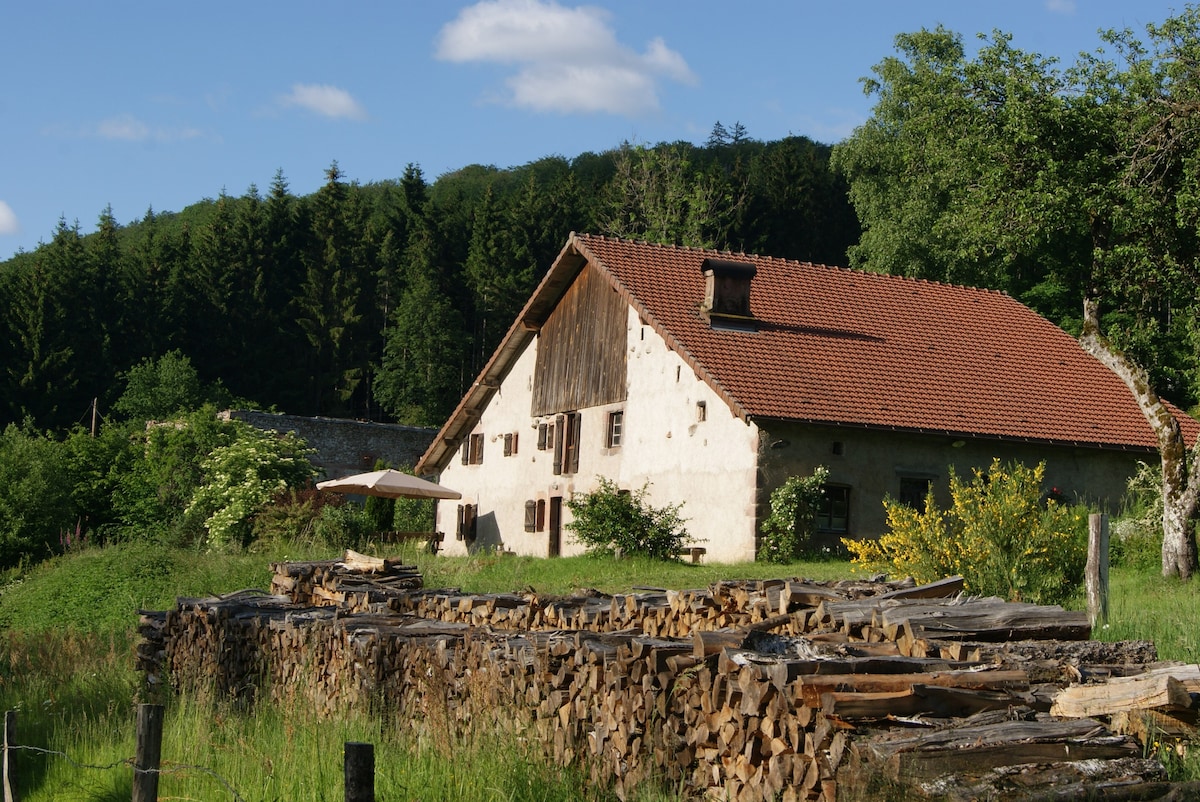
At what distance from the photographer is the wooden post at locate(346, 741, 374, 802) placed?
5.50 meters

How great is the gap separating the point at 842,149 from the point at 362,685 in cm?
4245

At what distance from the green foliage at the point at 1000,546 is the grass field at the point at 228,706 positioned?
0.85 m

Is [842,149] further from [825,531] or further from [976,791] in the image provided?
[976,791]

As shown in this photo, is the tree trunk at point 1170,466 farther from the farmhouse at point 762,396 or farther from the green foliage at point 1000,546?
the farmhouse at point 762,396

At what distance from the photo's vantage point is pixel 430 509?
130 feet

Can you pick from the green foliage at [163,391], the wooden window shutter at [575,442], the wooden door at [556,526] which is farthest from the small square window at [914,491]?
the green foliage at [163,391]

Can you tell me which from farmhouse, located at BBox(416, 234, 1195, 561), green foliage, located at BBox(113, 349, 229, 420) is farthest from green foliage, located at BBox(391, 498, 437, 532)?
green foliage, located at BBox(113, 349, 229, 420)

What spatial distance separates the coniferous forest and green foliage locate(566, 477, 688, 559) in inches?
1302

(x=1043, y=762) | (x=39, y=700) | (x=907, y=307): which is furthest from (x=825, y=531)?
(x=1043, y=762)

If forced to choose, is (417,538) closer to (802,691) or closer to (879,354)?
(879,354)

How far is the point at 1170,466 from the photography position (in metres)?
20.5

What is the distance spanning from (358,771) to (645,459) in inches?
912

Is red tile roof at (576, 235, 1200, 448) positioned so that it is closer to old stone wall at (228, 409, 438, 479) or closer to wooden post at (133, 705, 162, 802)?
wooden post at (133, 705, 162, 802)

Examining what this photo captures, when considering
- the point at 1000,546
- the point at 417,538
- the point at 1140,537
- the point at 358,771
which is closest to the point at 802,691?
the point at 358,771
